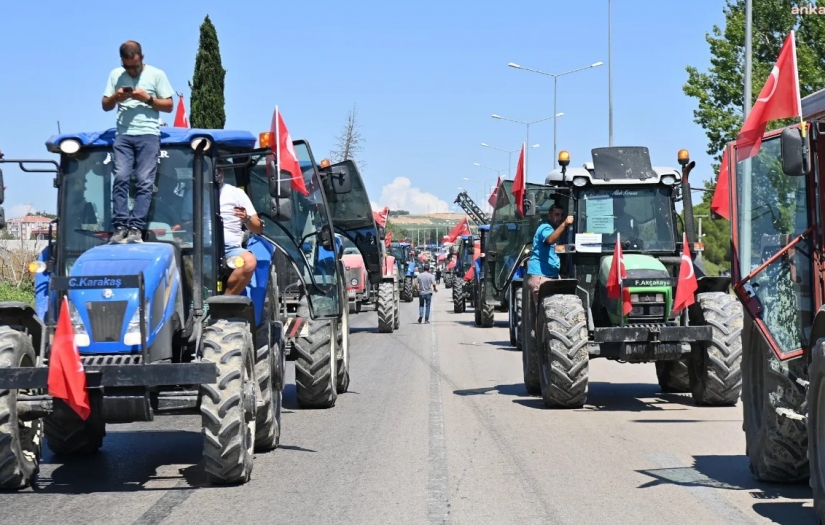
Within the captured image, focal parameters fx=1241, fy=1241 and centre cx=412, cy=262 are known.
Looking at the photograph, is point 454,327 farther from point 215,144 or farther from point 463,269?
point 215,144

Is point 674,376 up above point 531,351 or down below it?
Answer: below

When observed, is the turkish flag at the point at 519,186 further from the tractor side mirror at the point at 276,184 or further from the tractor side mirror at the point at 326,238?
the tractor side mirror at the point at 276,184

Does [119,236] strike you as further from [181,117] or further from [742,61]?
[742,61]

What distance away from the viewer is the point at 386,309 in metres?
29.5

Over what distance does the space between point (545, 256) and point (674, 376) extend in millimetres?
2164

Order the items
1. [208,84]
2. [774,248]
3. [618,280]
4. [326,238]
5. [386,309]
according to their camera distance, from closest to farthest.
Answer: [774,248] → [618,280] → [326,238] → [386,309] → [208,84]

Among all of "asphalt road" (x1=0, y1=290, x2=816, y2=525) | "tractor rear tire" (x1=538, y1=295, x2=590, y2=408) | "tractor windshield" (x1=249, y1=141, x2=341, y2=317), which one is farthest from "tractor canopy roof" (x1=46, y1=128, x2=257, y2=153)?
"tractor rear tire" (x1=538, y1=295, x2=590, y2=408)

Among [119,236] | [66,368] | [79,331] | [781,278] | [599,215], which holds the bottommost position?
[66,368]

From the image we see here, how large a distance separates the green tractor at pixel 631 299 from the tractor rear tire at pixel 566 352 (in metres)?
0.01

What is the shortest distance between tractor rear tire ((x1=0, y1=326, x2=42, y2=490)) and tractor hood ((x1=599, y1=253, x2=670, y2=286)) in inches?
282

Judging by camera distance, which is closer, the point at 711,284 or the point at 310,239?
the point at 310,239

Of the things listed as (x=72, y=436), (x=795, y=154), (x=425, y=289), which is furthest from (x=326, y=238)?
(x=425, y=289)

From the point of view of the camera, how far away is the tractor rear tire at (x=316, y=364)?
13.5 metres

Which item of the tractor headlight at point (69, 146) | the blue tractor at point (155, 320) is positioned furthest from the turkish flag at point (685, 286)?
the tractor headlight at point (69, 146)
